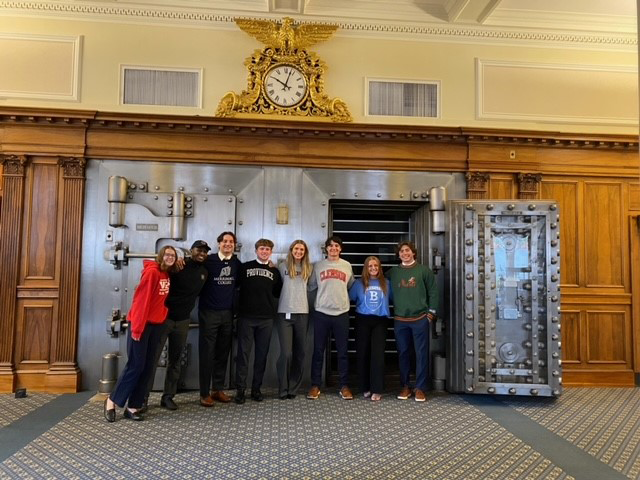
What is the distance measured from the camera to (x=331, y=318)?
484 cm

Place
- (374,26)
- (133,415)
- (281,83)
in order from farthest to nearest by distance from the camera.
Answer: (374,26), (281,83), (133,415)

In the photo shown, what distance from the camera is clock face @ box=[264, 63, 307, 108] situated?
5.59m

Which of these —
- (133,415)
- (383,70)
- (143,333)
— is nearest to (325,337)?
(143,333)

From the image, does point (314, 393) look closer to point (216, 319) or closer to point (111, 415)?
point (216, 319)

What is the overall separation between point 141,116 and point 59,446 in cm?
336

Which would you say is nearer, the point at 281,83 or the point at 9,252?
the point at 9,252

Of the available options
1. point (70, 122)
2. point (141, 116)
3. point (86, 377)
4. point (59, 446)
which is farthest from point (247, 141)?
point (59, 446)

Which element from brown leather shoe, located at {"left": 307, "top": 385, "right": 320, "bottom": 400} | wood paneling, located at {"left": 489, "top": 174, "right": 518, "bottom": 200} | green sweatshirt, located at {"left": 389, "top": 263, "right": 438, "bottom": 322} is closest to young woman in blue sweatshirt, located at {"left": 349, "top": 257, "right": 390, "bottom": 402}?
green sweatshirt, located at {"left": 389, "top": 263, "right": 438, "bottom": 322}

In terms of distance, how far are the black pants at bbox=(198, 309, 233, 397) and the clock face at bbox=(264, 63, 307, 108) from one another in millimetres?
2563

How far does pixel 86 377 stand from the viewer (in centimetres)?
520

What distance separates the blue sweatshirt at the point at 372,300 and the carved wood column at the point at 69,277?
304 centimetres

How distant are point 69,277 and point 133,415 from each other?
1949mm

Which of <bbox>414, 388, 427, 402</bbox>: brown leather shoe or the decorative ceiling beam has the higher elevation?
the decorative ceiling beam

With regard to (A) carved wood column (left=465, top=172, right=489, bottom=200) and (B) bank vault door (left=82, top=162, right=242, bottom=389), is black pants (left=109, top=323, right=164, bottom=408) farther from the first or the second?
(A) carved wood column (left=465, top=172, right=489, bottom=200)
